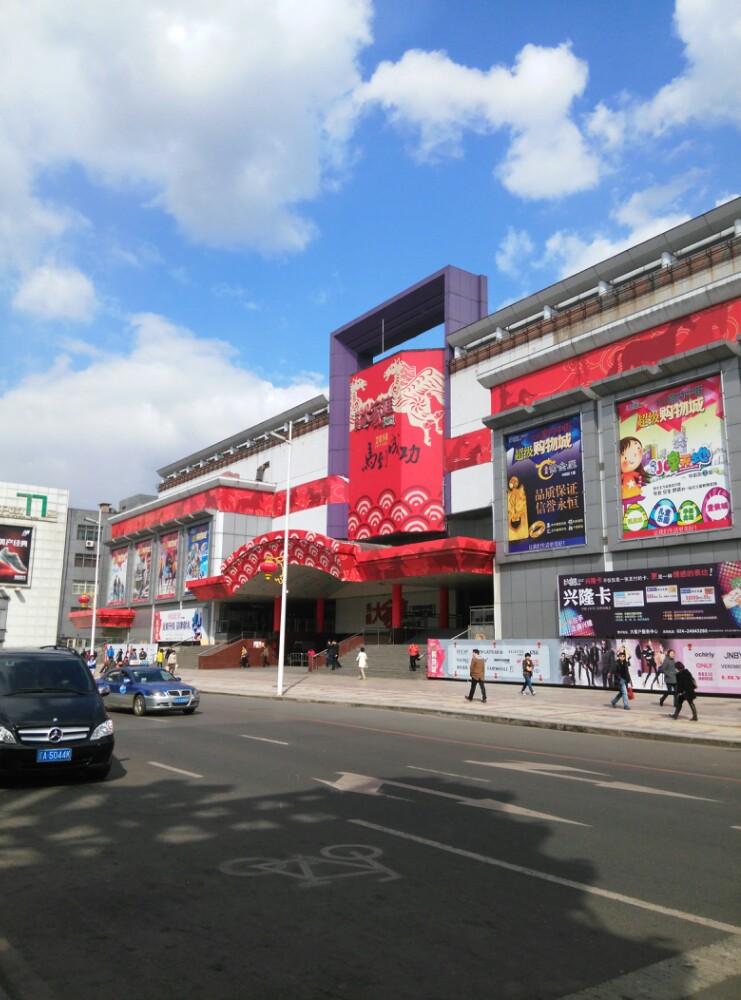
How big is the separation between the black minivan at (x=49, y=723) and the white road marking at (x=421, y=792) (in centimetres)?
295

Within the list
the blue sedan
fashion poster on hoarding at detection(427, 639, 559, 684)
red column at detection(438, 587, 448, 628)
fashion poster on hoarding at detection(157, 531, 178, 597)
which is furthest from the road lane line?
fashion poster on hoarding at detection(157, 531, 178, 597)

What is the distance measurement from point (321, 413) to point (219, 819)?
183ft

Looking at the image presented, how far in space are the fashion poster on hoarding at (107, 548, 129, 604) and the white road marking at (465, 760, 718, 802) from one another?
6959 centimetres

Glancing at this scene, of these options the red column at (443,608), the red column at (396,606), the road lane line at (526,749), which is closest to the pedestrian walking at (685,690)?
the road lane line at (526,749)

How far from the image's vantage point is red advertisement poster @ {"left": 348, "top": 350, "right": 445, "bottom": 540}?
4891 centimetres

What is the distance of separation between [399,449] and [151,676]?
3055 cm

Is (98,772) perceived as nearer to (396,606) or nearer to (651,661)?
(651,661)

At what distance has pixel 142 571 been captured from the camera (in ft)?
242

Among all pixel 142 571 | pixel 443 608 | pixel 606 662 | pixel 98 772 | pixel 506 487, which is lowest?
pixel 98 772

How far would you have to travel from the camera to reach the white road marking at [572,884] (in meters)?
5.12

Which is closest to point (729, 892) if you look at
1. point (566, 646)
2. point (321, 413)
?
point (566, 646)

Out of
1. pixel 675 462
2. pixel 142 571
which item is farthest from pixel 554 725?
pixel 142 571

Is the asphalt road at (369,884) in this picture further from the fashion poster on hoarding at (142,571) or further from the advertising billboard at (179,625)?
the fashion poster on hoarding at (142,571)

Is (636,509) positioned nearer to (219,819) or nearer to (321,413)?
(219,819)
